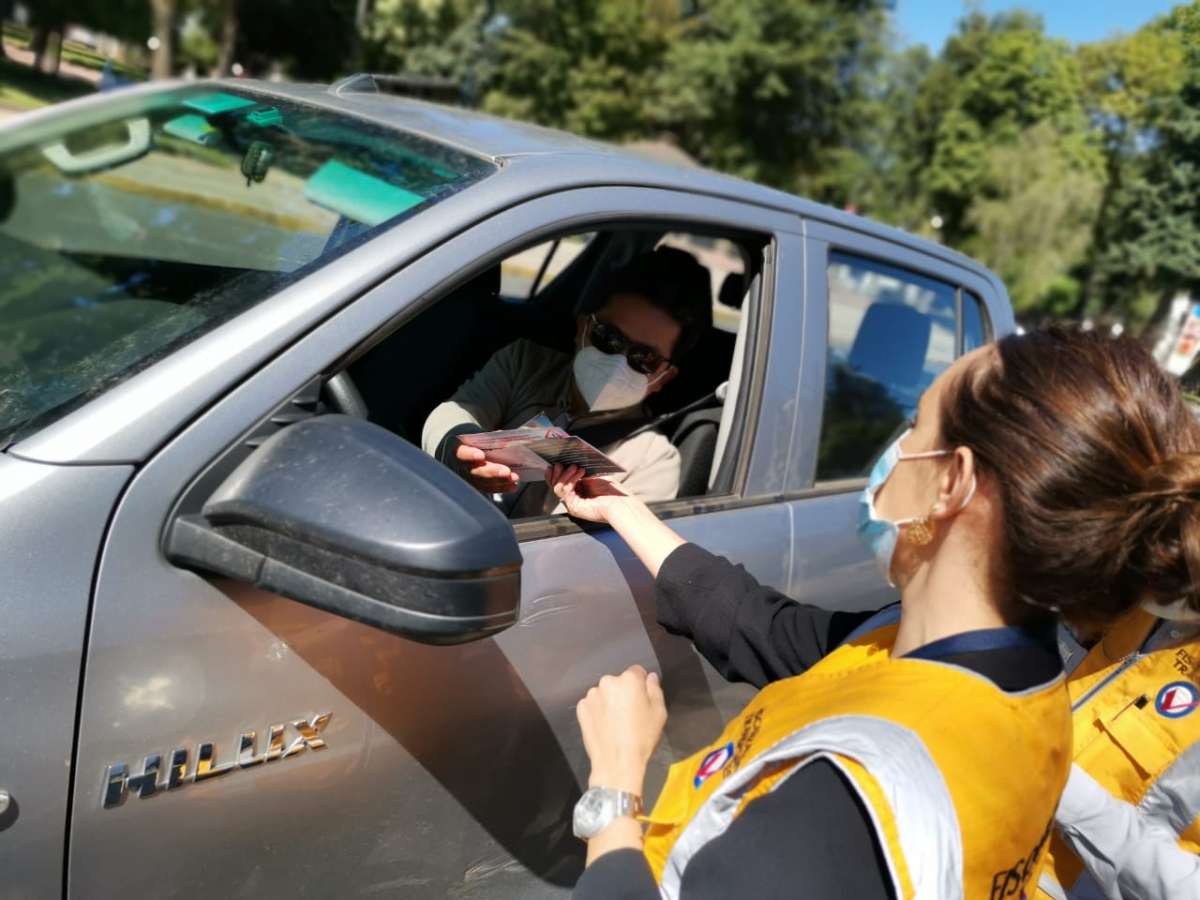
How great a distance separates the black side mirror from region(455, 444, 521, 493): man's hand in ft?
1.99

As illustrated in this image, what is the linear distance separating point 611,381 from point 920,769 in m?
1.42

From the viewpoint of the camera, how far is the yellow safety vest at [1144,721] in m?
1.71

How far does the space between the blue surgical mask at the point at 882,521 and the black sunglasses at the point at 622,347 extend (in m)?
1.00

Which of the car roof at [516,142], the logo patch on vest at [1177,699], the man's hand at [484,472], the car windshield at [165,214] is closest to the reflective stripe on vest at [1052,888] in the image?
the logo patch on vest at [1177,699]

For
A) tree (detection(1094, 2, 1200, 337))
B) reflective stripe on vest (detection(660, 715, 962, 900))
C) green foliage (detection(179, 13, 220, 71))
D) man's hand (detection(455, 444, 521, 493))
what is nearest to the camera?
reflective stripe on vest (detection(660, 715, 962, 900))

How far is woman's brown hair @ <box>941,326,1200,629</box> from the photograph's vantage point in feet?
3.55

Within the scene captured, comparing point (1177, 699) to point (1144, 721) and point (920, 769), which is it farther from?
point (920, 769)

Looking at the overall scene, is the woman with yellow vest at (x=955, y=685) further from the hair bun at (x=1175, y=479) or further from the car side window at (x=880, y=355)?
the car side window at (x=880, y=355)

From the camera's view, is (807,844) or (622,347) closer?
(807,844)

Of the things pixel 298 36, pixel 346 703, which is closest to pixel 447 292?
pixel 346 703

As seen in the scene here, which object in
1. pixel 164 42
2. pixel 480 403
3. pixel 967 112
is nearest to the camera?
pixel 480 403

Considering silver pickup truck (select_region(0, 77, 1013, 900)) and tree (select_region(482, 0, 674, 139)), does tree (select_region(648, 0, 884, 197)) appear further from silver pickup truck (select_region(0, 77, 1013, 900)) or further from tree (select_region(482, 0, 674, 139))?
silver pickup truck (select_region(0, 77, 1013, 900))

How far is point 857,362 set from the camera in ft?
10.4

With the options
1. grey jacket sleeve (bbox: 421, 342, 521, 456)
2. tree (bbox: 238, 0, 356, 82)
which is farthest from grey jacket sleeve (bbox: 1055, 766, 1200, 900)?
tree (bbox: 238, 0, 356, 82)
